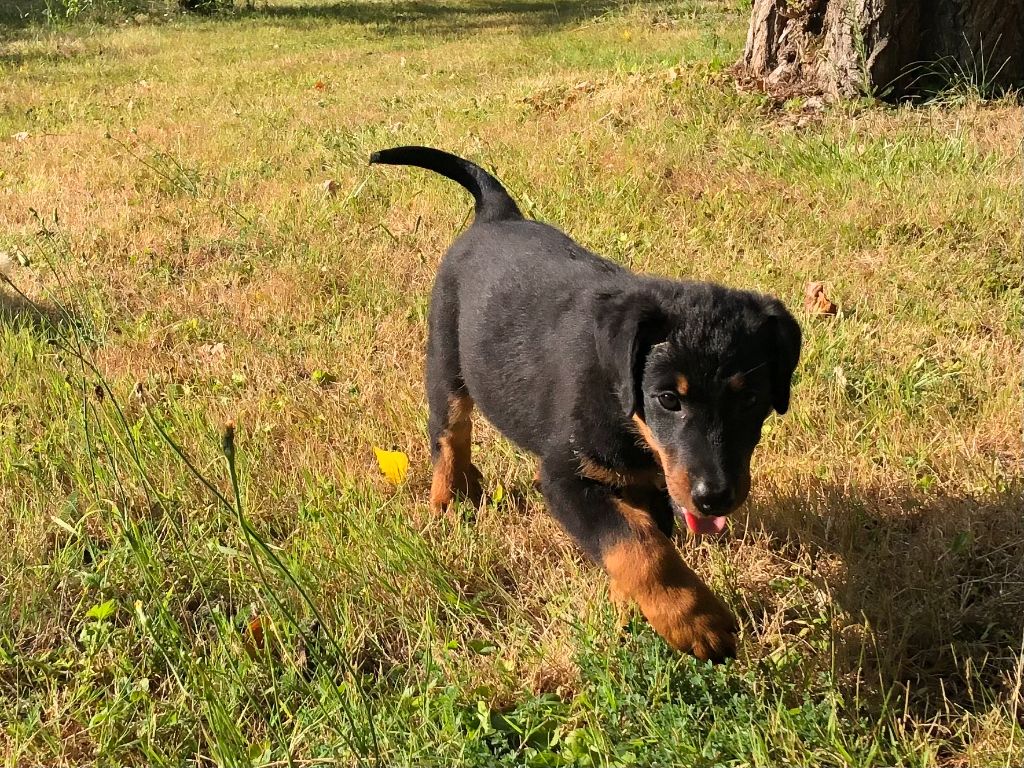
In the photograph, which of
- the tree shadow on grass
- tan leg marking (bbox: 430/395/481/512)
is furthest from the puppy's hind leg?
the tree shadow on grass

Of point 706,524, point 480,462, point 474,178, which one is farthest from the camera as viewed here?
point 474,178

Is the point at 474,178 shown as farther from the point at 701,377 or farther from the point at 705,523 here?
the point at 705,523

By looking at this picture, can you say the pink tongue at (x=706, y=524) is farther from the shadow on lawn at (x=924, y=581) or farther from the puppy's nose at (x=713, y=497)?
the shadow on lawn at (x=924, y=581)

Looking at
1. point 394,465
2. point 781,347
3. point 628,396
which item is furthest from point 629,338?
point 394,465

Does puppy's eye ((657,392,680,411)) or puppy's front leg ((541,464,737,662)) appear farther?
puppy's eye ((657,392,680,411))

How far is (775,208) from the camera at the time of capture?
5.25 metres

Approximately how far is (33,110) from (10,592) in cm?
828

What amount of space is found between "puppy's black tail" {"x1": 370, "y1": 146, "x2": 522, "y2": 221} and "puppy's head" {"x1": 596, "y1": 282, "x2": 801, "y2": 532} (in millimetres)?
1303

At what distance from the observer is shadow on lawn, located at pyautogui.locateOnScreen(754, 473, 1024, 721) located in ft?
7.30

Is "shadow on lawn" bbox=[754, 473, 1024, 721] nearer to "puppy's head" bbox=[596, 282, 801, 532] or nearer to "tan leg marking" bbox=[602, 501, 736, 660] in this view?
"tan leg marking" bbox=[602, 501, 736, 660]

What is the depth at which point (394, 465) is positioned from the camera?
10.8ft

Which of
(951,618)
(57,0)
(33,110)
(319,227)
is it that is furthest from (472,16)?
(951,618)

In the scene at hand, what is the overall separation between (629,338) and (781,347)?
43 centimetres

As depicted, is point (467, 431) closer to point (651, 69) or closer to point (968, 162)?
point (968, 162)
